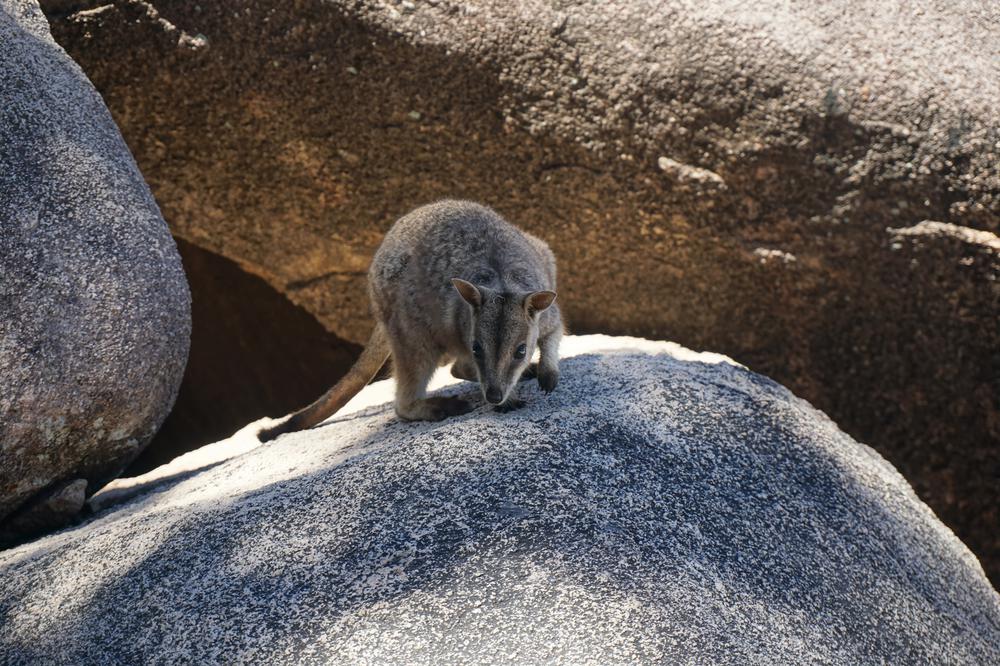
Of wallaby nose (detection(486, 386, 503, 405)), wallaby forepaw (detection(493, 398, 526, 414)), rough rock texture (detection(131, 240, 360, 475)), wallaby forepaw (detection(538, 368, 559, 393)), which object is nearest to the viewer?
wallaby nose (detection(486, 386, 503, 405))

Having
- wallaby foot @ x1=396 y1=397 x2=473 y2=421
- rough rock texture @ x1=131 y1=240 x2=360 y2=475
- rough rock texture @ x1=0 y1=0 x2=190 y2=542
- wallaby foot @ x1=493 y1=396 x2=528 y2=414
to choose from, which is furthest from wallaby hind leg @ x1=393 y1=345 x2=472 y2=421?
rough rock texture @ x1=131 y1=240 x2=360 y2=475

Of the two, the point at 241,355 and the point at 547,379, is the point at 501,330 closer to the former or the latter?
the point at 547,379

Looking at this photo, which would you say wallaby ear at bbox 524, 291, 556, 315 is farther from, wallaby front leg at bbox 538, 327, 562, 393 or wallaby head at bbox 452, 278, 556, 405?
wallaby front leg at bbox 538, 327, 562, 393

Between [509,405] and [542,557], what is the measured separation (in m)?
1.16

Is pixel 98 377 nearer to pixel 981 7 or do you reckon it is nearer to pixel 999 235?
pixel 999 235

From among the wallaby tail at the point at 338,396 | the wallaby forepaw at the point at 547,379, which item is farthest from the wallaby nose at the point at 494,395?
the wallaby tail at the point at 338,396

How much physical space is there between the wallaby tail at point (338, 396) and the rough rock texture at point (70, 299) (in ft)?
1.93

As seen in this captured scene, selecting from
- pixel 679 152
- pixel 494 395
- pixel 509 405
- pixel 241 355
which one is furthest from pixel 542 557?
pixel 241 355

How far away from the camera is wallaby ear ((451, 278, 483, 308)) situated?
12.8ft

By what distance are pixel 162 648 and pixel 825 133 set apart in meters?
3.95

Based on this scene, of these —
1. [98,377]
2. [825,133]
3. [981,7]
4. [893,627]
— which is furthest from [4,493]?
[981,7]

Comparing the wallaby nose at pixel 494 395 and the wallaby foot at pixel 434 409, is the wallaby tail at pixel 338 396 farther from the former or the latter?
the wallaby nose at pixel 494 395

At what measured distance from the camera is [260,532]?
317 centimetres

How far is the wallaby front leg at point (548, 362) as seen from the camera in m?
4.18
